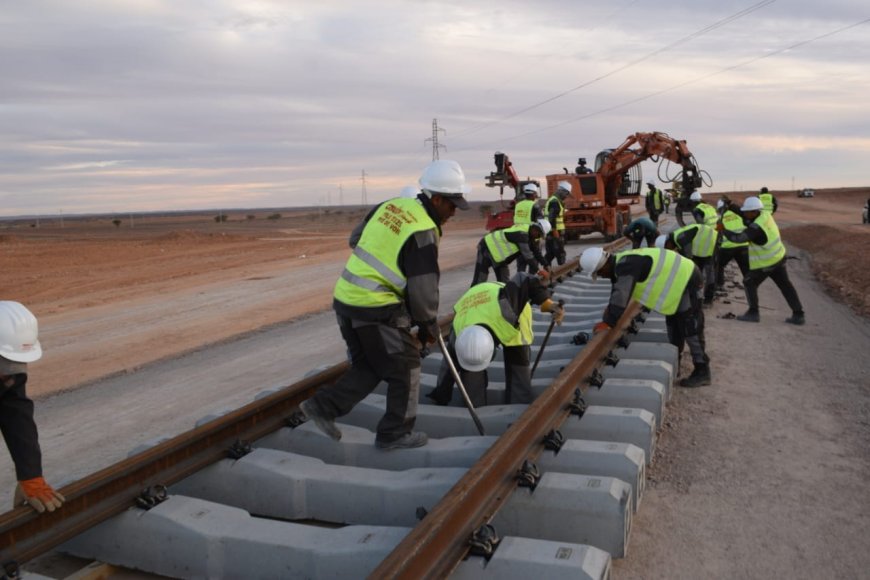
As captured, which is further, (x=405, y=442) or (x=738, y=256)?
(x=738, y=256)

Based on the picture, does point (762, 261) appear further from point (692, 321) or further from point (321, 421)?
point (321, 421)

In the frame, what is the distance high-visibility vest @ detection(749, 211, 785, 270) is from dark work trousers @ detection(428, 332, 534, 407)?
6.53 metres

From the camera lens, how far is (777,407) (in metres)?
6.63

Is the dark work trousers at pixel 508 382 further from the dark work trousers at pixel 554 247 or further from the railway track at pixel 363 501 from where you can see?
the dark work trousers at pixel 554 247

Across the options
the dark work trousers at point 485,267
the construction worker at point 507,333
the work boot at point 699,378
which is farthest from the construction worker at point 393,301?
the dark work trousers at point 485,267

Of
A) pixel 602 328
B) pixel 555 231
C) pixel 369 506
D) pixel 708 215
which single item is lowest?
pixel 369 506

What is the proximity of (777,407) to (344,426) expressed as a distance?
362 centimetres

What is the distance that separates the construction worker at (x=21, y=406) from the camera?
3.68 meters

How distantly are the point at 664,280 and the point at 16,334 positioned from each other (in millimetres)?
5356

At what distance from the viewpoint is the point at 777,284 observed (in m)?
11.2

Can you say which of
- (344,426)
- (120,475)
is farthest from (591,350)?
(120,475)

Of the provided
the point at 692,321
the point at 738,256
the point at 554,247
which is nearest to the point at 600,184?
the point at 554,247

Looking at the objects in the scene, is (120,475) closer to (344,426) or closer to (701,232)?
(344,426)

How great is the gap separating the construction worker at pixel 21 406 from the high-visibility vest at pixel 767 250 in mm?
9779
